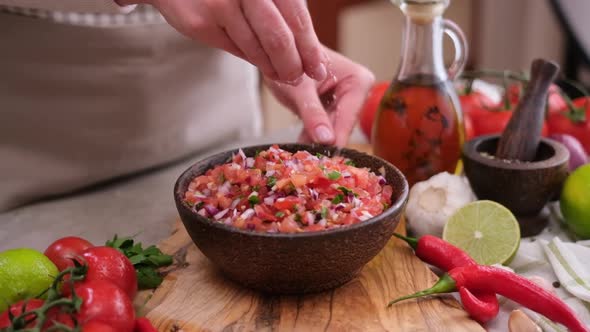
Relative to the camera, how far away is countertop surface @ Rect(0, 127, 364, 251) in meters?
1.37

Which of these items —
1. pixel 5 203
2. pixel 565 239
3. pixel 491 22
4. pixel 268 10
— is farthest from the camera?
pixel 491 22

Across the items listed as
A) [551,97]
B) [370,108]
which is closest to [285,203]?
[370,108]

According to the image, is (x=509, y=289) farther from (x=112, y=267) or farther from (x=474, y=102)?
(x=474, y=102)

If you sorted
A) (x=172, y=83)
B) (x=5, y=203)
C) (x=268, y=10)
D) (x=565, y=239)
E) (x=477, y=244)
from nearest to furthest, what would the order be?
1. (x=268, y=10)
2. (x=477, y=244)
3. (x=565, y=239)
4. (x=5, y=203)
5. (x=172, y=83)

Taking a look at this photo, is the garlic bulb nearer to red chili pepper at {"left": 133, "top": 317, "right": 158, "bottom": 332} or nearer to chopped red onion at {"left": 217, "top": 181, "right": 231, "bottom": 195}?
chopped red onion at {"left": 217, "top": 181, "right": 231, "bottom": 195}

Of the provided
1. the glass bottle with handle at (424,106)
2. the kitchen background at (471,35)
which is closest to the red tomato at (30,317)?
the glass bottle with handle at (424,106)

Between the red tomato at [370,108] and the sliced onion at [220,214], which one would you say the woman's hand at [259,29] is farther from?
the red tomato at [370,108]

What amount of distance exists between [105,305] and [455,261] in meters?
0.59

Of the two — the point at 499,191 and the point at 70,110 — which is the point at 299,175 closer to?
the point at 499,191

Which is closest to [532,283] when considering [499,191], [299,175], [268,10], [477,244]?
[477,244]

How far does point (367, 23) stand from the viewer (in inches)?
169

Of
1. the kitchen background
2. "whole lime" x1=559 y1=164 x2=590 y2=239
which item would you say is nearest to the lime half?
"whole lime" x1=559 y1=164 x2=590 y2=239

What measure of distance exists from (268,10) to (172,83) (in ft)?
2.43

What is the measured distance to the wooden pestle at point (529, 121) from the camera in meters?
1.33
